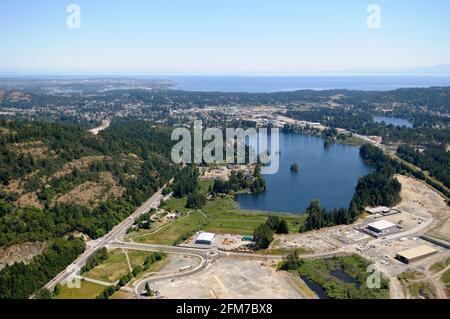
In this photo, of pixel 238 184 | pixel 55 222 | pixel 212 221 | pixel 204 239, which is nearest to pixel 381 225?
pixel 212 221

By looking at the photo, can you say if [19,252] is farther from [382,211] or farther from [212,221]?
[382,211]

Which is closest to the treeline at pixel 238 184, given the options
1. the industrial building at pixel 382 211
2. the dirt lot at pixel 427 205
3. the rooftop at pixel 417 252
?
the industrial building at pixel 382 211

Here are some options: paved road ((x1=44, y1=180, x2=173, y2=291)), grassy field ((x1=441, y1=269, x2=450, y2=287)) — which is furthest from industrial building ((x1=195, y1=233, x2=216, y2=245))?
grassy field ((x1=441, y1=269, x2=450, y2=287))

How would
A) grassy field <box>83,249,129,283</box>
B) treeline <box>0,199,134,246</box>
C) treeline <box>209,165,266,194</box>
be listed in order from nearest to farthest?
1. grassy field <box>83,249,129,283</box>
2. treeline <box>0,199,134,246</box>
3. treeline <box>209,165,266,194</box>

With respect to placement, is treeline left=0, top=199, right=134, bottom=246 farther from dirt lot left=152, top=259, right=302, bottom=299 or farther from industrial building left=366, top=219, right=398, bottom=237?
industrial building left=366, top=219, right=398, bottom=237

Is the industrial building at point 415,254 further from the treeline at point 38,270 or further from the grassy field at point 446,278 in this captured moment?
the treeline at point 38,270
